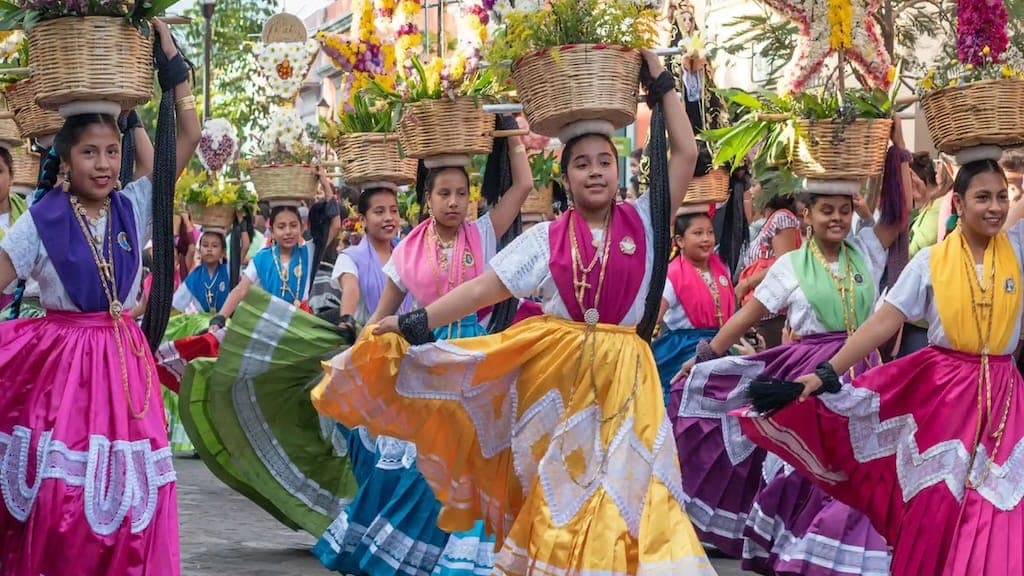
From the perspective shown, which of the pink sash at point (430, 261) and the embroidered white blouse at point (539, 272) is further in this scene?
the pink sash at point (430, 261)

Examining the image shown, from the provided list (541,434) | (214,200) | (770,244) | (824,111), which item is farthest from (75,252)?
(214,200)

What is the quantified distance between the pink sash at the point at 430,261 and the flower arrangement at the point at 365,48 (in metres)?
2.13

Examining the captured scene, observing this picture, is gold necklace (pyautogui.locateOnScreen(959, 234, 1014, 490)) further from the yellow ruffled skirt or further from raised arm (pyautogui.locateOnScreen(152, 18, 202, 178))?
raised arm (pyautogui.locateOnScreen(152, 18, 202, 178))

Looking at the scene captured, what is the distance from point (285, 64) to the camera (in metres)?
14.1

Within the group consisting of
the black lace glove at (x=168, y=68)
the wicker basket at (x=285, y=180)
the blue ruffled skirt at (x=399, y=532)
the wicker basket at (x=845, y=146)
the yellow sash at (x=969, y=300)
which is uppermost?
the black lace glove at (x=168, y=68)

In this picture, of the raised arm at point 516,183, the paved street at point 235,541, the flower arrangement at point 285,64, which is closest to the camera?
the raised arm at point 516,183

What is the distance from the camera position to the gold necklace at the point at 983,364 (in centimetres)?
683

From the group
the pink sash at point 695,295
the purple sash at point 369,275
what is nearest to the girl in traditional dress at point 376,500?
the purple sash at point 369,275

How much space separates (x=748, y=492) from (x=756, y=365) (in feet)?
2.90

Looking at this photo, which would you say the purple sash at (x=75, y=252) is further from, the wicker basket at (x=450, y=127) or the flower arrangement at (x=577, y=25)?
the wicker basket at (x=450, y=127)

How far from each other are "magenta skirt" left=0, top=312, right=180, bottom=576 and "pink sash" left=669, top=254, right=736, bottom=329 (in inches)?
161

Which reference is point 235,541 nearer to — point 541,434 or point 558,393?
point 541,434

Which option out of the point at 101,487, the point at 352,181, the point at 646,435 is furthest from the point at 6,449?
the point at 352,181

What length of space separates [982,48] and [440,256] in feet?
8.95
